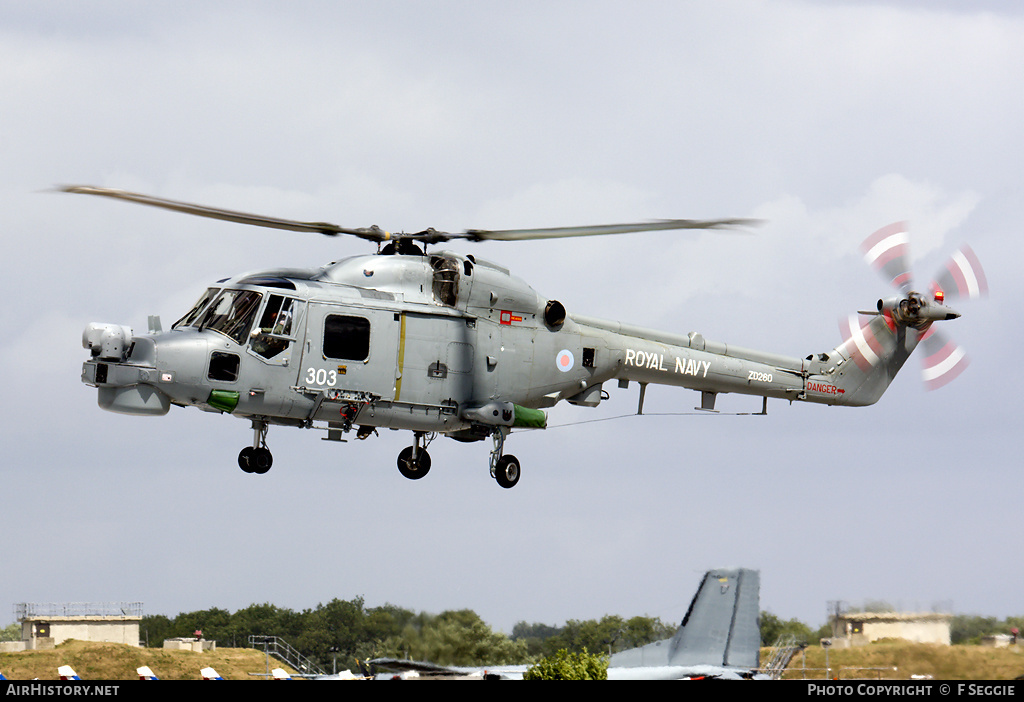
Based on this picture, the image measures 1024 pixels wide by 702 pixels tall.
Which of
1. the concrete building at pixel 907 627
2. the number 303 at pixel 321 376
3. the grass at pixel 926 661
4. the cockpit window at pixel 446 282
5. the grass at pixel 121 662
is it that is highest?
the cockpit window at pixel 446 282

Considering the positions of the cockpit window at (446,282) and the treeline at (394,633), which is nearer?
the cockpit window at (446,282)

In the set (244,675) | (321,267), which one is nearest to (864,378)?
(321,267)

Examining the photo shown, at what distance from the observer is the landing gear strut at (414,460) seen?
2512 cm

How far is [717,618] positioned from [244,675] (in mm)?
18265

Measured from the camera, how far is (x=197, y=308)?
22281mm

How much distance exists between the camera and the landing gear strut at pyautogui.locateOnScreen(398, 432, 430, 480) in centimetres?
2512

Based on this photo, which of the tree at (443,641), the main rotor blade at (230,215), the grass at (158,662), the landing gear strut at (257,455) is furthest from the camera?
the tree at (443,641)

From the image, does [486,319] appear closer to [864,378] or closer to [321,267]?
[321,267]

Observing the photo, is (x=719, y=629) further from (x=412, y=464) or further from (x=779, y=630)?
(x=412, y=464)

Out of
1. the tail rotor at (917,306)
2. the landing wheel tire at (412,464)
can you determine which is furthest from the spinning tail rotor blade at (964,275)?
the landing wheel tire at (412,464)

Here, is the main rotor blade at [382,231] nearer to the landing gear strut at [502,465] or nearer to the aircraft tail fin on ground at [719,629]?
the landing gear strut at [502,465]

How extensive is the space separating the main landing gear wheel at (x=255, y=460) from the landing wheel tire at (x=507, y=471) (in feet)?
15.6

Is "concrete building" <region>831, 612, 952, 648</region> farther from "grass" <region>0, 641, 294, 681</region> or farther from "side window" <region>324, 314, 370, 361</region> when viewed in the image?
"grass" <region>0, 641, 294, 681</region>
